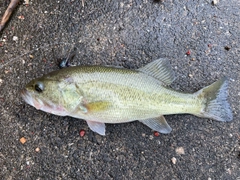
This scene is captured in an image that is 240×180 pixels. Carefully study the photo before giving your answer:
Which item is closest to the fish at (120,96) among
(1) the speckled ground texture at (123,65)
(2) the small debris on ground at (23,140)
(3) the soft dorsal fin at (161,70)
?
(3) the soft dorsal fin at (161,70)

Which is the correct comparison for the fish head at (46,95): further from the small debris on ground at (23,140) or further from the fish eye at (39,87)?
the small debris on ground at (23,140)

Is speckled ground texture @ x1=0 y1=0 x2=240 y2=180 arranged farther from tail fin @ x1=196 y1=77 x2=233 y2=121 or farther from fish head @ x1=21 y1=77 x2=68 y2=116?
fish head @ x1=21 y1=77 x2=68 y2=116

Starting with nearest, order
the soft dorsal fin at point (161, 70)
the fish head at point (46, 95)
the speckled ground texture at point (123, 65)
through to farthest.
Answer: the fish head at point (46, 95)
the soft dorsal fin at point (161, 70)
the speckled ground texture at point (123, 65)

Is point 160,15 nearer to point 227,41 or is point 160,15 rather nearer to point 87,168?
point 227,41

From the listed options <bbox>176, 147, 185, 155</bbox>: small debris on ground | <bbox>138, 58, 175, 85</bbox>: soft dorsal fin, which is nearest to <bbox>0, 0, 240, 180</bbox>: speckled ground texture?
<bbox>176, 147, 185, 155</bbox>: small debris on ground

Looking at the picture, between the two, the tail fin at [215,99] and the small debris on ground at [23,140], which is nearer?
the tail fin at [215,99]

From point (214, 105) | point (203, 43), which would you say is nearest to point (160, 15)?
point (203, 43)
